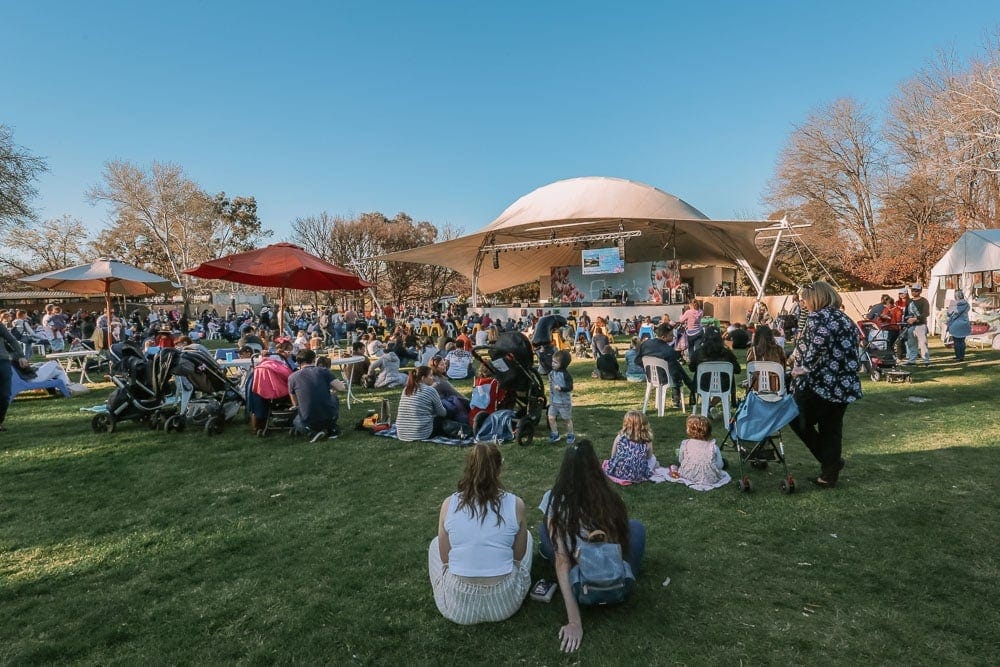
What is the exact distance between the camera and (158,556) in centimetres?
356

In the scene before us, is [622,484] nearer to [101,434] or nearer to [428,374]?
[428,374]

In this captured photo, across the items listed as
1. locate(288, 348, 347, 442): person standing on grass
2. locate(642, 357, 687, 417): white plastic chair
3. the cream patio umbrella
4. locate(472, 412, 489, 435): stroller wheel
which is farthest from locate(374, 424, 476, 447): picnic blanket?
the cream patio umbrella

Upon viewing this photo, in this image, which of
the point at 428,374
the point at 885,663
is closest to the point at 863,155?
the point at 428,374

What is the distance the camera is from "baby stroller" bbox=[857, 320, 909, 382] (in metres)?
9.50

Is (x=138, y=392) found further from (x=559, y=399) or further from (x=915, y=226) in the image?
(x=915, y=226)

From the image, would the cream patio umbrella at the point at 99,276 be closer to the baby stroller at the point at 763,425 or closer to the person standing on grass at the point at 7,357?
the person standing on grass at the point at 7,357

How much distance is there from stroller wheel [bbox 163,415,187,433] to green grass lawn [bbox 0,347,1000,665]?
81 centimetres

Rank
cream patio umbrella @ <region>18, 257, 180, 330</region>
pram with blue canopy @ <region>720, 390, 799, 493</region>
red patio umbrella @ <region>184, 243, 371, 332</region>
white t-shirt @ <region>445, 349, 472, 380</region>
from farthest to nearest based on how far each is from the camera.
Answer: white t-shirt @ <region>445, 349, 472, 380</region> < cream patio umbrella @ <region>18, 257, 180, 330</region> < red patio umbrella @ <region>184, 243, 371, 332</region> < pram with blue canopy @ <region>720, 390, 799, 493</region>

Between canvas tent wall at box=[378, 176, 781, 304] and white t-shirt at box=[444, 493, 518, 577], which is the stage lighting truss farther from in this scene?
white t-shirt at box=[444, 493, 518, 577]

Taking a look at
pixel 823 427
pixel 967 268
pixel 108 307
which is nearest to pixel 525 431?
pixel 823 427

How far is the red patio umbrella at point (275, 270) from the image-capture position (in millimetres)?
7031

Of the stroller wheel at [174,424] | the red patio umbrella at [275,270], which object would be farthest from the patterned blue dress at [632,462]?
the stroller wheel at [174,424]

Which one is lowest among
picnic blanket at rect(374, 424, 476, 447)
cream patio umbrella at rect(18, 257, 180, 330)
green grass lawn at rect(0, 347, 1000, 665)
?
green grass lawn at rect(0, 347, 1000, 665)

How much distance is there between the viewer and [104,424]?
695cm
